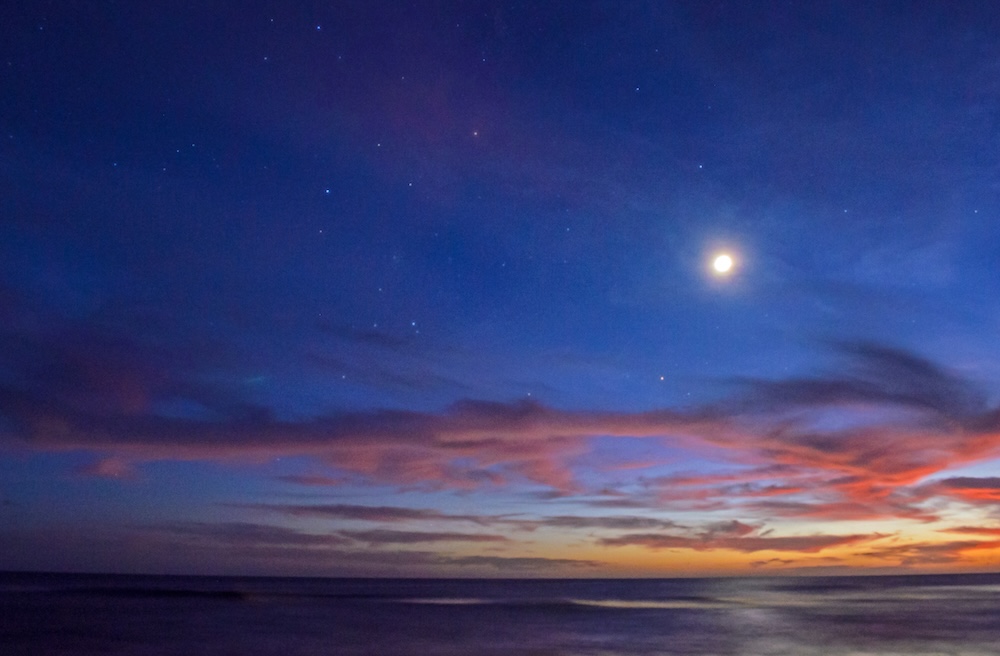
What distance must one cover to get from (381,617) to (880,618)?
1059 inches

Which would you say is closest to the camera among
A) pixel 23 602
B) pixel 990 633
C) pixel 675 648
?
pixel 675 648

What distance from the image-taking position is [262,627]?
113ft

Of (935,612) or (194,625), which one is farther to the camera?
(935,612)

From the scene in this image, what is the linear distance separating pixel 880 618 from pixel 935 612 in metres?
7.83

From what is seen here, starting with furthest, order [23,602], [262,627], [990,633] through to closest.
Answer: [23,602], [262,627], [990,633]

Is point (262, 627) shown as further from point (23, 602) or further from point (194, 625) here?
point (23, 602)

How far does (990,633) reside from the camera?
1264 inches

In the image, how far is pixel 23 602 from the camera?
2046 inches

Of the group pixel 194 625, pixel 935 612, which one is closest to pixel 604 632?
pixel 194 625

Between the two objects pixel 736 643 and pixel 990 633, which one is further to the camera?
pixel 990 633

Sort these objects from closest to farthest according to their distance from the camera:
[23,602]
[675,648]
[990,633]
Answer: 1. [675,648]
2. [990,633]
3. [23,602]

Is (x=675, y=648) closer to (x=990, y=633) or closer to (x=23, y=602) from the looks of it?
(x=990, y=633)

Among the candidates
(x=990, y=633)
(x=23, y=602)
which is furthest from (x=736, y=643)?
(x=23, y=602)

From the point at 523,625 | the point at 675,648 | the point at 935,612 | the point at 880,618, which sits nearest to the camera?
the point at 675,648
